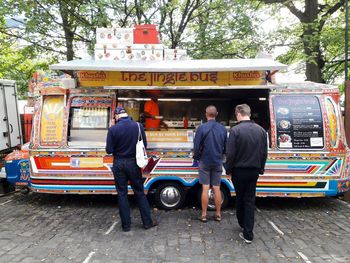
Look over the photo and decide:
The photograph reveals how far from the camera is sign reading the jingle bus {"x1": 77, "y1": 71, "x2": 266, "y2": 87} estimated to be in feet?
20.1

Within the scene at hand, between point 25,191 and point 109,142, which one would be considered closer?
point 109,142

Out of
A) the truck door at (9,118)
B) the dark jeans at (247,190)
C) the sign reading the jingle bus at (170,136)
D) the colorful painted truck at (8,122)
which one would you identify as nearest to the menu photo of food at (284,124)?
the sign reading the jingle bus at (170,136)

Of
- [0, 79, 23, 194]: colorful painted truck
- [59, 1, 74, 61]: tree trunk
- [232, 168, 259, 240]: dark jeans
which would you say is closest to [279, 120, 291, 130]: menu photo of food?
[232, 168, 259, 240]: dark jeans

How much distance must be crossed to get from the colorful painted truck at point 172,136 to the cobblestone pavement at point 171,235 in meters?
0.47

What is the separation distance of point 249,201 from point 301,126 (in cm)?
209

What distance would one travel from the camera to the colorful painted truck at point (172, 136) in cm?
606

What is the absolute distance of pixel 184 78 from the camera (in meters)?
6.16

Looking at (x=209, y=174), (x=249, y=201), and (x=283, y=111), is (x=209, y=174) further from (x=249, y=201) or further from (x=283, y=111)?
(x=283, y=111)

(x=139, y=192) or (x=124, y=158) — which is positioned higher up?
(x=124, y=158)

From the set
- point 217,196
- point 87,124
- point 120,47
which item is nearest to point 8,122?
point 87,124

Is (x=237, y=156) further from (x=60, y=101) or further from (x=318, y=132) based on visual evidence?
(x=60, y=101)

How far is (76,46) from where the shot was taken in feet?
37.1

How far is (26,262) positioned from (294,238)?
3.61m

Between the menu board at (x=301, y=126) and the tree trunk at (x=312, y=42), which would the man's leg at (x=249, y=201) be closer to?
the menu board at (x=301, y=126)
